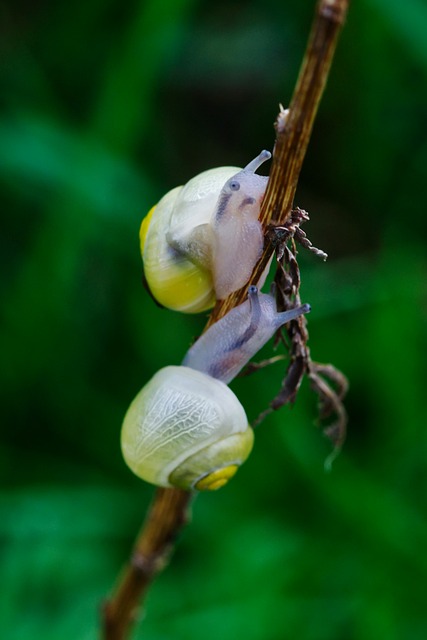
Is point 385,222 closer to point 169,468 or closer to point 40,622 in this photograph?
point 40,622

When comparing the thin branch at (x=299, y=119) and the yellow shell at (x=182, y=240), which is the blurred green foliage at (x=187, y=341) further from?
the thin branch at (x=299, y=119)

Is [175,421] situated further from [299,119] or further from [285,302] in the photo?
[299,119]

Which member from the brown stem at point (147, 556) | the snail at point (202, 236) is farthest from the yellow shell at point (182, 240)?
the brown stem at point (147, 556)

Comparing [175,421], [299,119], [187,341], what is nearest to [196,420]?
[175,421]

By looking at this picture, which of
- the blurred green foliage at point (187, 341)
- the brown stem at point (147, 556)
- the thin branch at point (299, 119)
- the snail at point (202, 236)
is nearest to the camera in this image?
the thin branch at point (299, 119)

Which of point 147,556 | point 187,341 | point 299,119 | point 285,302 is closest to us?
point 299,119

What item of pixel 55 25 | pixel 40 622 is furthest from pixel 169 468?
pixel 55 25
